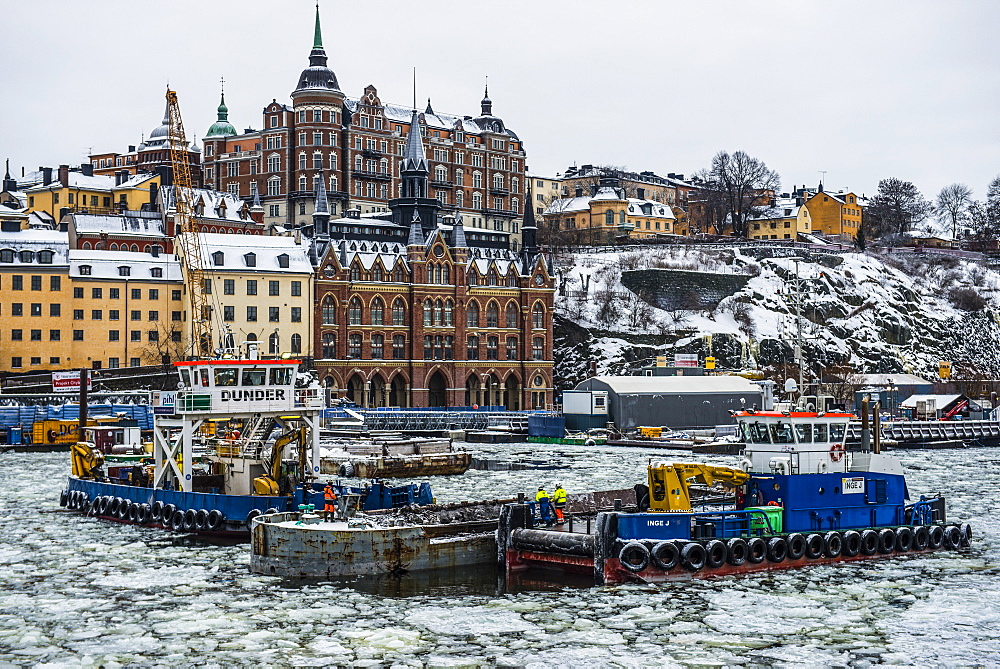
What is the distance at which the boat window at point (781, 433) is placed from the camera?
44.3m

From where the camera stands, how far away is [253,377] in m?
51.6

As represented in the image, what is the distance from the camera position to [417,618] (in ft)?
115

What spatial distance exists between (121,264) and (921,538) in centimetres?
9645

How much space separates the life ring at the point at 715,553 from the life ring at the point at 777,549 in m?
1.92

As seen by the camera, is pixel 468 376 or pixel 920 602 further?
pixel 468 376

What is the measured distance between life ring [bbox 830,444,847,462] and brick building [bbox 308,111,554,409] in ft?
274

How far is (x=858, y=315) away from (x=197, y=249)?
304 feet

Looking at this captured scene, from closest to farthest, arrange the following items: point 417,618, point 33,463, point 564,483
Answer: point 417,618 < point 564,483 < point 33,463

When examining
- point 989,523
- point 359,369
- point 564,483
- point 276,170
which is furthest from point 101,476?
point 276,170

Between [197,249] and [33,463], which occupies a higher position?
[197,249]

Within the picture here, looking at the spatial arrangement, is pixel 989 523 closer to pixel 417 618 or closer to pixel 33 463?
pixel 417 618

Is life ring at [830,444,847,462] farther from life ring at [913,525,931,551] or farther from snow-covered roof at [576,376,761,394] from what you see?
snow-covered roof at [576,376,761,394]

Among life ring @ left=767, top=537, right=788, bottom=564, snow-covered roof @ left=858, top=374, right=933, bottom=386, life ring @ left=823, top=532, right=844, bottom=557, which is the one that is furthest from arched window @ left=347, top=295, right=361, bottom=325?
life ring @ left=767, top=537, right=788, bottom=564

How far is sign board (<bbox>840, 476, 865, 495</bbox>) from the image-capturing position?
4406 cm
